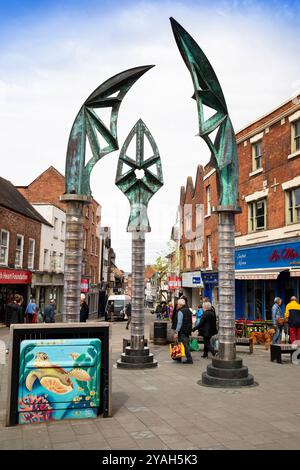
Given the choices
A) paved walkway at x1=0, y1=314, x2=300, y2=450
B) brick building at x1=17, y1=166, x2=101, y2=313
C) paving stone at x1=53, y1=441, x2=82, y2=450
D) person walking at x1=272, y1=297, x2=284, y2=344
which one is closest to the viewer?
paving stone at x1=53, y1=441, x2=82, y2=450

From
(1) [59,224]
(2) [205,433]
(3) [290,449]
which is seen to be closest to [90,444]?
(2) [205,433]

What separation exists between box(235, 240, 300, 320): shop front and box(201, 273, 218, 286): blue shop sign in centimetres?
308

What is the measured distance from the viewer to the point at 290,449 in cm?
472

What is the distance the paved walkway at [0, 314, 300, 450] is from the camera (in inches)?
193

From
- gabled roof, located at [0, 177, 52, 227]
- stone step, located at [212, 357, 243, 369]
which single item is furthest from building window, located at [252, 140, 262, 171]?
gabled roof, located at [0, 177, 52, 227]

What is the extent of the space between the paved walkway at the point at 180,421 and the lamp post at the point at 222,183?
54 cm

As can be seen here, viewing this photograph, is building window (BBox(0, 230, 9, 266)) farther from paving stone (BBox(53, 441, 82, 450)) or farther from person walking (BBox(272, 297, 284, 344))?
paving stone (BBox(53, 441, 82, 450))

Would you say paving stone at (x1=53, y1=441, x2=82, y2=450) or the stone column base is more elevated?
the stone column base

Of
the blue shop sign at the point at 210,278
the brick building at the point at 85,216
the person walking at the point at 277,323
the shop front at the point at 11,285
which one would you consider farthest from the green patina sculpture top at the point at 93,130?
the brick building at the point at 85,216

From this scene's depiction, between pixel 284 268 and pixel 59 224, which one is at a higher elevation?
pixel 59 224

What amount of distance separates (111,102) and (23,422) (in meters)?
6.44

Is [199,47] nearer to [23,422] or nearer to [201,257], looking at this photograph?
[23,422]

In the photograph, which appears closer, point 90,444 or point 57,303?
point 90,444

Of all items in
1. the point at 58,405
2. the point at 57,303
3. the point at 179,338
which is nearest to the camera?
the point at 58,405
